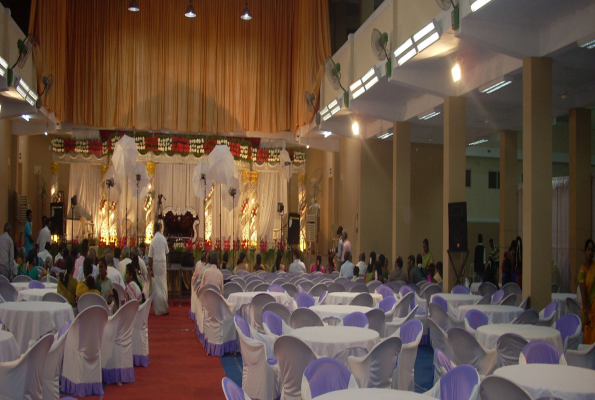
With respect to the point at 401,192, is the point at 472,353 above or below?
below

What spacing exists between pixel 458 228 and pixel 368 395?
24.8 feet

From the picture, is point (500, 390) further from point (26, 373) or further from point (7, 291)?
point (7, 291)

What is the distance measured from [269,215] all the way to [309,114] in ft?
13.7

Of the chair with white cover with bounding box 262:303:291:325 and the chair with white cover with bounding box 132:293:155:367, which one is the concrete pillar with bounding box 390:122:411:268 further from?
the chair with white cover with bounding box 132:293:155:367

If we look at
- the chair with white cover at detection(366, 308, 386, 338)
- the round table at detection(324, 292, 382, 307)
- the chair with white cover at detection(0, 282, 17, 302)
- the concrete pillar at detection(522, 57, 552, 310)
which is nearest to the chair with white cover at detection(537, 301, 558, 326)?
the concrete pillar at detection(522, 57, 552, 310)

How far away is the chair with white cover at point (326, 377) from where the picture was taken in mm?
4152

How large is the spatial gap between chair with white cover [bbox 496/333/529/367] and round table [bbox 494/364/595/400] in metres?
0.86

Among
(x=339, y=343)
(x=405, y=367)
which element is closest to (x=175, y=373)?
(x=339, y=343)

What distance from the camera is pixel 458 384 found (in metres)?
4.02

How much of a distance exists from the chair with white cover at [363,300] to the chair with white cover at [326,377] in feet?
13.5

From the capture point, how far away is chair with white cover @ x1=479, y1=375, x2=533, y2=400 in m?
3.55

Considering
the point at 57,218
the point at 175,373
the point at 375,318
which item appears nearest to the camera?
the point at 375,318

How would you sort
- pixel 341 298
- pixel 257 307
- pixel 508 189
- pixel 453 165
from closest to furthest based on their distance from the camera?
pixel 257 307, pixel 341 298, pixel 453 165, pixel 508 189

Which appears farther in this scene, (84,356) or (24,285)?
(24,285)
